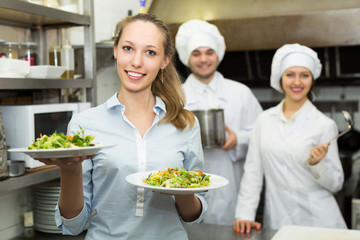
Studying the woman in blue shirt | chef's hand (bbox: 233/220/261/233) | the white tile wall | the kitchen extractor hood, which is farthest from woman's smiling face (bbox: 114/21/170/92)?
the kitchen extractor hood

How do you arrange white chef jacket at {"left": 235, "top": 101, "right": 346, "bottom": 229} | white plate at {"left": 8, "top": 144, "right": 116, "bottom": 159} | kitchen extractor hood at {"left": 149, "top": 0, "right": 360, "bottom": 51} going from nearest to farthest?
white plate at {"left": 8, "top": 144, "right": 116, "bottom": 159} < white chef jacket at {"left": 235, "top": 101, "right": 346, "bottom": 229} < kitchen extractor hood at {"left": 149, "top": 0, "right": 360, "bottom": 51}

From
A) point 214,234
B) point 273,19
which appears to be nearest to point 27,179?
point 214,234

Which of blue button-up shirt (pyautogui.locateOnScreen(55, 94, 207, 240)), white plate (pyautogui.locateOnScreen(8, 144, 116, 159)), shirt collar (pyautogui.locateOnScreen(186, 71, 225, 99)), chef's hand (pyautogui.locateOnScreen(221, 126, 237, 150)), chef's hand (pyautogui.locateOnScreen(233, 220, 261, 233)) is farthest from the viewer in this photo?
shirt collar (pyautogui.locateOnScreen(186, 71, 225, 99))

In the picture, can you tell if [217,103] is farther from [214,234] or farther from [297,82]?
[214,234]

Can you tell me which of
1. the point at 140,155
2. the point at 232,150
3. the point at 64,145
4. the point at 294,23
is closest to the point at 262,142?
the point at 232,150

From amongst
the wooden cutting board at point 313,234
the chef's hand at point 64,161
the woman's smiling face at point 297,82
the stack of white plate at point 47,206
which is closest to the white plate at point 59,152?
the chef's hand at point 64,161

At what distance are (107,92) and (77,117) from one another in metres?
1.75

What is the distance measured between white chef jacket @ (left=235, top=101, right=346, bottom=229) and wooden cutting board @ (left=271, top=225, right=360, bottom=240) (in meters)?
0.40

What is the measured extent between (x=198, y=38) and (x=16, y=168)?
4.76ft

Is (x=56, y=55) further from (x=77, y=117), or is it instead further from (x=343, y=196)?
(x=343, y=196)

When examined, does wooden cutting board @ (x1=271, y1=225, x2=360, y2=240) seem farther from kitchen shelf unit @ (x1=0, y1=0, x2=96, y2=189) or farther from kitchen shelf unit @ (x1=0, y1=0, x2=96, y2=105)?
kitchen shelf unit @ (x1=0, y1=0, x2=96, y2=105)

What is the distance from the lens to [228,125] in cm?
306

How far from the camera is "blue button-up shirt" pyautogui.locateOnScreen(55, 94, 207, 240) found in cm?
147

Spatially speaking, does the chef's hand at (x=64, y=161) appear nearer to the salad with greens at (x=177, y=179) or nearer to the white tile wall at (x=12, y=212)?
the salad with greens at (x=177, y=179)
